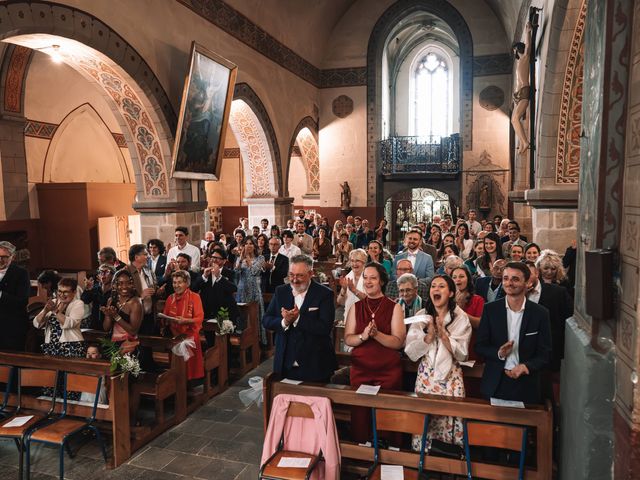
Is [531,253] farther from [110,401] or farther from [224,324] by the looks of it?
[110,401]

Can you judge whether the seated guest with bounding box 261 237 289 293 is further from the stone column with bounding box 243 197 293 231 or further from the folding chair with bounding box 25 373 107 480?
the stone column with bounding box 243 197 293 231

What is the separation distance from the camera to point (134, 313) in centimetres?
489

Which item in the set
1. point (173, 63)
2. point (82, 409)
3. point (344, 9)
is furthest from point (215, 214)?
point (82, 409)

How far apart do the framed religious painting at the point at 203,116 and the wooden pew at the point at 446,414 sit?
628 centimetres

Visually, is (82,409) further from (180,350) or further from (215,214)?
(215,214)

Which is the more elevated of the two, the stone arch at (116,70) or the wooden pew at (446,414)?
the stone arch at (116,70)

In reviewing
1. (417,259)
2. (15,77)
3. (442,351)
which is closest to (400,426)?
(442,351)

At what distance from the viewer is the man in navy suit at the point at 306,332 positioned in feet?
13.3

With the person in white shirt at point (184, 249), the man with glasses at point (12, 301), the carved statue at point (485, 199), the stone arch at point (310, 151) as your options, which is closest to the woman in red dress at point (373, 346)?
the man with glasses at point (12, 301)

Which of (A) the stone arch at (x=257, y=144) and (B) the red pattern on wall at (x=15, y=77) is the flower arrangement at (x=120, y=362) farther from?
(A) the stone arch at (x=257, y=144)

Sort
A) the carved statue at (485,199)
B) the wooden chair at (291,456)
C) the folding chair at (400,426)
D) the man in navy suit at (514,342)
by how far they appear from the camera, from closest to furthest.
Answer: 1. the wooden chair at (291,456)
2. the folding chair at (400,426)
3. the man in navy suit at (514,342)
4. the carved statue at (485,199)

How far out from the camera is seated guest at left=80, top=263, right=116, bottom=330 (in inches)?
220

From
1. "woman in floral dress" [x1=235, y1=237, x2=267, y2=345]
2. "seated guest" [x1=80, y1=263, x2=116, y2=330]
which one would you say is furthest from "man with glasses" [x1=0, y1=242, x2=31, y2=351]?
"woman in floral dress" [x1=235, y1=237, x2=267, y2=345]

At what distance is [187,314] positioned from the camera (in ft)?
17.9
